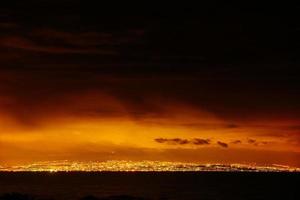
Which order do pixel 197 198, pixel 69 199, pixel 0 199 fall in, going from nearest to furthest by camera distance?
pixel 0 199 → pixel 69 199 → pixel 197 198

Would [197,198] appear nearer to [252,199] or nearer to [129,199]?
[252,199]

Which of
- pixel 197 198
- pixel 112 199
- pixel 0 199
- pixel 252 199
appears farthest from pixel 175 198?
pixel 0 199

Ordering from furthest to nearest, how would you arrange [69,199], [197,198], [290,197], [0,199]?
[290,197]
[197,198]
[69,199]
[0,199]

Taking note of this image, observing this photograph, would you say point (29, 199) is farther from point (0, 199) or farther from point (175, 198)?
point (175, 198)

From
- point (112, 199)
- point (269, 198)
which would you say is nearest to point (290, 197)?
point (269, 198)

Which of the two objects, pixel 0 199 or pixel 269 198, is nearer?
pixel 0 199

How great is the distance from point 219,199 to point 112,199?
29.2 meters

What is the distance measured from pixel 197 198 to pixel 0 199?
120ft

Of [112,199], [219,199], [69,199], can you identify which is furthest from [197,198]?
[112,199]

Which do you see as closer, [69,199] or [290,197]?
[69,199]

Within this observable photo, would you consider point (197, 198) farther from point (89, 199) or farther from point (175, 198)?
point (89, 199)

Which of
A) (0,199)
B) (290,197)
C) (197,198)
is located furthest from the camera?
(290,197)

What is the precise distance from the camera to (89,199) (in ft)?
238

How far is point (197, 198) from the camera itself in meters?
98.9
